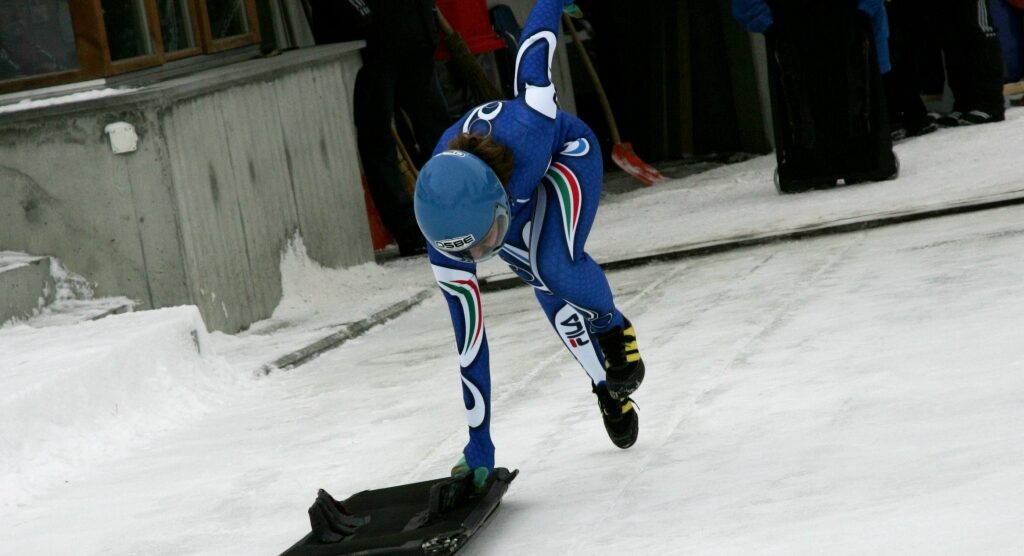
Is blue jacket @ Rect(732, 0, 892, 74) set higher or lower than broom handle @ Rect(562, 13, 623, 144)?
higher

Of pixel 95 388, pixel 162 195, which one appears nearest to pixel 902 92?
pixel 162 195

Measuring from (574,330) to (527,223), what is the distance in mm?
471

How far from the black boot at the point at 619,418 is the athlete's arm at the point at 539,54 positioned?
37.2 inches

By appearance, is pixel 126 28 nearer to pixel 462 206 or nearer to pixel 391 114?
pixel 391 114

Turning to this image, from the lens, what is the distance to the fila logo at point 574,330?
4.91m

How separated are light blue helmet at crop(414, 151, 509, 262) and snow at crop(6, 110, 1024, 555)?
0.84m

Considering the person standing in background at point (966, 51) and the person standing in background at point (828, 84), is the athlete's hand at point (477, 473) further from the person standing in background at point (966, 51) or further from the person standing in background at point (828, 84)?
the person standing in background at point (966, 51)

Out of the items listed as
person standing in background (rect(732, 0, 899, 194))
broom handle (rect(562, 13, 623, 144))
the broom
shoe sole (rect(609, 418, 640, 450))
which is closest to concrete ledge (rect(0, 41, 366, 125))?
the broom

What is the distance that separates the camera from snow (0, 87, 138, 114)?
804cm

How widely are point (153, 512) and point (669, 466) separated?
178 centimetres

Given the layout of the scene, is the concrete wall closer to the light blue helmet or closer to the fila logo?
the fila logo

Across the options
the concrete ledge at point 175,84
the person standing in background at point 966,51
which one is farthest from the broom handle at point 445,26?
the person standing in background at point 966,51

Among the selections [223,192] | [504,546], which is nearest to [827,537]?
[504,546]

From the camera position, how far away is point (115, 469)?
5.88 meters
